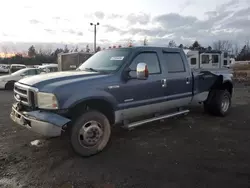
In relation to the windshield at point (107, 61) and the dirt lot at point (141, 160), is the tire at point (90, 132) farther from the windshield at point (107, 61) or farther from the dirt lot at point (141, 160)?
the windshield at point (107, 61)

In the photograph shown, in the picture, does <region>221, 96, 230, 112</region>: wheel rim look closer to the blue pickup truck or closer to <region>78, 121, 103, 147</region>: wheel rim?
the blue pickup truck

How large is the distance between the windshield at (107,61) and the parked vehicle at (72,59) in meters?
10.7

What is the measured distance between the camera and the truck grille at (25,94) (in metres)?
3.84

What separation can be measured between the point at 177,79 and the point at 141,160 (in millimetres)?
2313

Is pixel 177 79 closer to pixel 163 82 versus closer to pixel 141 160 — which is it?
pixel 163 82

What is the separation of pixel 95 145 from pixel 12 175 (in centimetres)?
135

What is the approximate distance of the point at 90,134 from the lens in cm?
409

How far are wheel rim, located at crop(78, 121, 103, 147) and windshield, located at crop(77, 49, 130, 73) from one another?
3.54 ft

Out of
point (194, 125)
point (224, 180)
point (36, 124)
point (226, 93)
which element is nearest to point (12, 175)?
point (36, 124)

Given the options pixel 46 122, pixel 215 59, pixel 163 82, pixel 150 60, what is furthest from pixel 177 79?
pixel 215 59

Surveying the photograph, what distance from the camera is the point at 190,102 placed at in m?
6.11

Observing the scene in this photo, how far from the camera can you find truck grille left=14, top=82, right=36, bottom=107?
3.84 meters

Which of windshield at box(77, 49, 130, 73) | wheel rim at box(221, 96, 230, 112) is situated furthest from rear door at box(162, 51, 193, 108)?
wheel rim at box(221, 96, 230, 112)

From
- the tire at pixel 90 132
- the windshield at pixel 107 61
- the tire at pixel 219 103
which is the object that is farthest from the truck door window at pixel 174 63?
the tire at pixel 90 132
